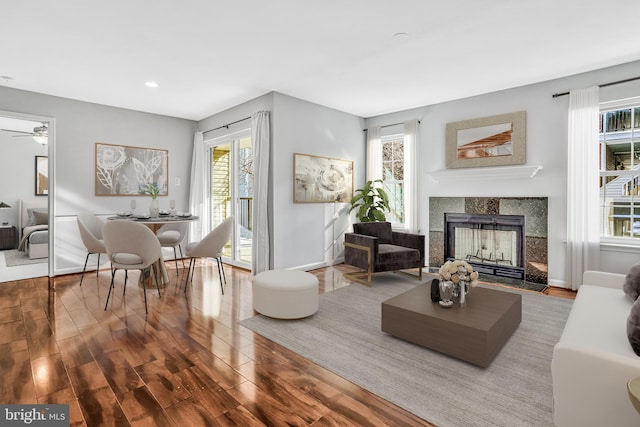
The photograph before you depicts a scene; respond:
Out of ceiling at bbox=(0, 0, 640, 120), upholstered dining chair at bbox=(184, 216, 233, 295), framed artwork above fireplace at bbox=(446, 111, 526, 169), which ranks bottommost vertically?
upholstered dining chair at bbox=(184, 216, 233, 295)

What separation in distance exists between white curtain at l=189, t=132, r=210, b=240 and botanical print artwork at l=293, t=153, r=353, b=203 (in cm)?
209

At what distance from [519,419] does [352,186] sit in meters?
4.55

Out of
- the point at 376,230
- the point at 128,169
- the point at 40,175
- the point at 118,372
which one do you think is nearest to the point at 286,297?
the point at 118,372

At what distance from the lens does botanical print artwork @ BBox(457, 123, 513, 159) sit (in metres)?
4.61

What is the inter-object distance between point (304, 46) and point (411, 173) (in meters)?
2.90

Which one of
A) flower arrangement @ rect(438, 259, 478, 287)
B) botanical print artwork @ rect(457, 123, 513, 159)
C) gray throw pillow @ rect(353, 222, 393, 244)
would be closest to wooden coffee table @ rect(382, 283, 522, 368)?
flower arrangement @ rect(438, 259, 478, 287)

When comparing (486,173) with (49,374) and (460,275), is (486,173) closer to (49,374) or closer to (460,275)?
(460,275)

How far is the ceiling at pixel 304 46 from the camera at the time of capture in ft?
8.80

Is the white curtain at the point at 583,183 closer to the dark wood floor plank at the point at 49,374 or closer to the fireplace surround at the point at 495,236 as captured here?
the fireplace surround at the point at 495,236

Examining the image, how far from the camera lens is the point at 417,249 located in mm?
4680

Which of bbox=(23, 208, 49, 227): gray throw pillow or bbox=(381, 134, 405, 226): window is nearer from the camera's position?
bbox=(381, 134, 405, 226): window

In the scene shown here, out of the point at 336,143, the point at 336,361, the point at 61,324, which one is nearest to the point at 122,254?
the point at 61,324

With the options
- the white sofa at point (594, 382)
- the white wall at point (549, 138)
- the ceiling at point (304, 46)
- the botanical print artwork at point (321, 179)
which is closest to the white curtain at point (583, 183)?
the white wall at point (549, 138)

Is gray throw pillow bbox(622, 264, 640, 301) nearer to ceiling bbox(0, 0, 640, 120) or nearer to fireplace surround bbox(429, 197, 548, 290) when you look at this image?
fireplace surround bbox(429, 197, 548, 290)
